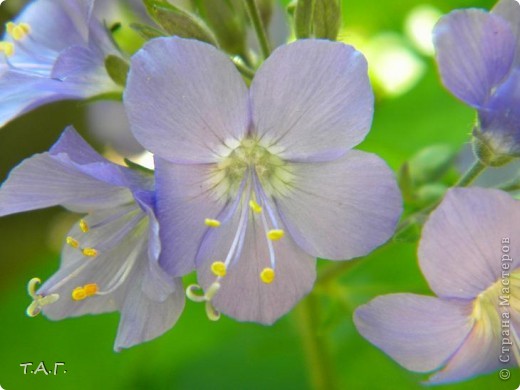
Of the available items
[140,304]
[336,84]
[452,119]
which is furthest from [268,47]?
[452,119]

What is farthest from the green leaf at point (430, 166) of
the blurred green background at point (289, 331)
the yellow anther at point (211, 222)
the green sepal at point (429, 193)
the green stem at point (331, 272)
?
the yellow anther at point (211, 222)

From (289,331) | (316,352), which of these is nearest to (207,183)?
(316,352)

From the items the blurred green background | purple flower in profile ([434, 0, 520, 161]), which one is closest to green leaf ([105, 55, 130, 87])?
purple flower in profile ([434, 0, 520, 161])

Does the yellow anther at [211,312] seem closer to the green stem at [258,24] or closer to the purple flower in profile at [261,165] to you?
the purple flower in profile at [261,165]

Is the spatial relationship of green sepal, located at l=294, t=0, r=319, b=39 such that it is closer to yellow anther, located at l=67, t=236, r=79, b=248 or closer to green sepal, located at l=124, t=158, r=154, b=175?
green sepal, located at l=124, t=158, r=154, b=175

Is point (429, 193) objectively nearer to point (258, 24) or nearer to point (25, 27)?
point (258, 24)

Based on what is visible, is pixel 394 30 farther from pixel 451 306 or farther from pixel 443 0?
pixel 451 306
